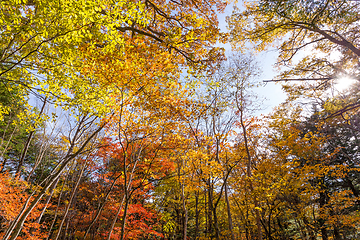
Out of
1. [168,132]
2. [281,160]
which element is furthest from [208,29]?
[281,160]

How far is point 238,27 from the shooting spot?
6.05 metres

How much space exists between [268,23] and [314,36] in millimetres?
2158

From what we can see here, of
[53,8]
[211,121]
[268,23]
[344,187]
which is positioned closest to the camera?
[53,8]

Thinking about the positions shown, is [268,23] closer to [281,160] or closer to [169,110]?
[169,110]

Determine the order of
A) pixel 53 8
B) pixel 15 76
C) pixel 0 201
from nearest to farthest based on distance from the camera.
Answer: pixel 53 8
pixel 15 76
pixel 0 201

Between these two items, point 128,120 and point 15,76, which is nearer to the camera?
point 15,76

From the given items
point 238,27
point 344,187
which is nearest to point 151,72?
point 238,27

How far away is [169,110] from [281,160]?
5.37 meters

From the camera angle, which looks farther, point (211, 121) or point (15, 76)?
Answer: point (211, 121)

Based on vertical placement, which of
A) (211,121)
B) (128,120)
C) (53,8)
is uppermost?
(211,121)

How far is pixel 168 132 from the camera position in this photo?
666 centimetres

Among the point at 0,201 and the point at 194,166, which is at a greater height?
the point at 194,166

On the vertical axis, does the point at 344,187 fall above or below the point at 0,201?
above

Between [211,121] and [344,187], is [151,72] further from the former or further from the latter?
[344,187]
